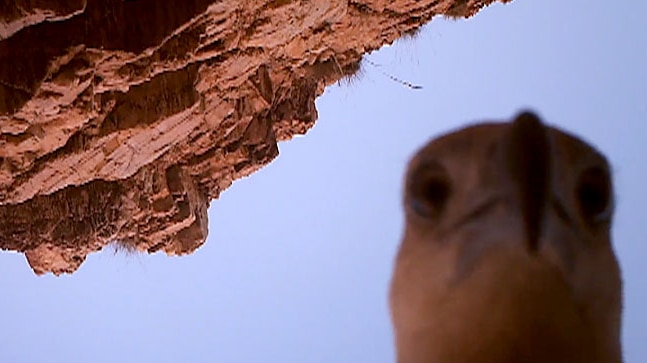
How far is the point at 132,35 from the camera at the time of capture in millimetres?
3676

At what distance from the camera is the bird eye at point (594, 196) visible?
46.1 inches

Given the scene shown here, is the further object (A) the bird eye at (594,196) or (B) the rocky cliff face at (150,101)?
(B) the rocky cliff face at (150,101)

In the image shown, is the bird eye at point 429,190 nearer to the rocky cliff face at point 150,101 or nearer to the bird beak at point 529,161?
the bird beak at point 529,161

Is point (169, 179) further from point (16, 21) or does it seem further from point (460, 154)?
point (460, 154)

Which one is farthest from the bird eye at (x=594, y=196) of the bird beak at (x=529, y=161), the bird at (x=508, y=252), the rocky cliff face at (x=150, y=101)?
the rocky cliff face at (x=150, y=101)

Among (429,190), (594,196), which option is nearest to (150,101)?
(429,190)

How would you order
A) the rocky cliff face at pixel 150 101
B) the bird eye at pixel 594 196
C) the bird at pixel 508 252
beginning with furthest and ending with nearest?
1. the rocky cliff face at pixel 150 101
2. the bird eye at pixel 594 196
3. the bird at pixel 508 252

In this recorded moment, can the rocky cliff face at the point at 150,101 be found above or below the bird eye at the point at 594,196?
above

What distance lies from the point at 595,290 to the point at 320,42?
395cm

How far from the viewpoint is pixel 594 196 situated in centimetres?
118

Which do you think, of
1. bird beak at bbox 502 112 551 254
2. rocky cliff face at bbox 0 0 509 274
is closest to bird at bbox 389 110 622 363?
bird beak at bbox 502 112 551 254

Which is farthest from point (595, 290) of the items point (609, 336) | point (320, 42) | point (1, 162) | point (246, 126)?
point (246, 126)

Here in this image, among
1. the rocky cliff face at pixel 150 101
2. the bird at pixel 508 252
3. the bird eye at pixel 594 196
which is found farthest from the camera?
the rocky cliff face at pixel 150 101

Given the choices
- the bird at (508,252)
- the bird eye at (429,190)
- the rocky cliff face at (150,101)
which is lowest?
the bird at (508,252)
